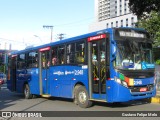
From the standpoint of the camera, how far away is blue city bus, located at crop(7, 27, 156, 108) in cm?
1150

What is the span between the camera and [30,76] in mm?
18422

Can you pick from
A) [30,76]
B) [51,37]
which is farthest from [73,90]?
[51,37]

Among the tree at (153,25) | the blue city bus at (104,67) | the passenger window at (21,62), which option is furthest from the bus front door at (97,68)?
the tree at (153,25)

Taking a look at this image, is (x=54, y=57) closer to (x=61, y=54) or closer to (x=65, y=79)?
(x=61, y=54)

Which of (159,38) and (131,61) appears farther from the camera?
(159,38)

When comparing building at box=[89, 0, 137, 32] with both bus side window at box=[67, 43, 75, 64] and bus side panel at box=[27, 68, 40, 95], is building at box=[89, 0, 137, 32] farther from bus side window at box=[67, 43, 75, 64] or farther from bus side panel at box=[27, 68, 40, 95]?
bus side window at box=[67, 43, 75, 64]

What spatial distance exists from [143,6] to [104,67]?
3.87 metres

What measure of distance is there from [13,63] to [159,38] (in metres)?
9.82

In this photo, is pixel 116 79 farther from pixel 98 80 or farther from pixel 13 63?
pixel 13 63

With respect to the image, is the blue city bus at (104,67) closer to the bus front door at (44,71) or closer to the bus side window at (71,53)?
the bus side window at (71,53)

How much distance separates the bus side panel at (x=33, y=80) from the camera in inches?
695

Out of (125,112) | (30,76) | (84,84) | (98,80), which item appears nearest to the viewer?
(125,112)

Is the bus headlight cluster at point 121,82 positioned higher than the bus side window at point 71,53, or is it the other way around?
the bus side window at point 71,53

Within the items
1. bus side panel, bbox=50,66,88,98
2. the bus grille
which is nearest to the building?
bus side panel, bbox=50,66,88,98
